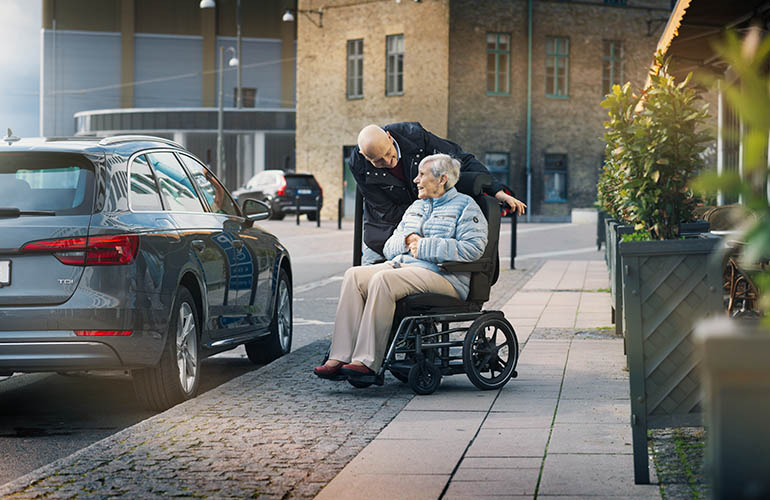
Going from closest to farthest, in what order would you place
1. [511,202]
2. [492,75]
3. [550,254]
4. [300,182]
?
[511,202]
[550,254]
[300,182]
[492,75]

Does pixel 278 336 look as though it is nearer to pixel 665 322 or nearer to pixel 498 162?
pixel 665 322

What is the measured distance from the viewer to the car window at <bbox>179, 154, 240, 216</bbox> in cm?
798

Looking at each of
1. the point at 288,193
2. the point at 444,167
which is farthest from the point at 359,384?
the point at 288,193

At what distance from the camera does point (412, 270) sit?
6.98 meters

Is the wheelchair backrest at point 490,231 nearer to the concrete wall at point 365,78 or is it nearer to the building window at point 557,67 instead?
the concrete wall at point 365,78

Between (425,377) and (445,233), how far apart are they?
0.87m

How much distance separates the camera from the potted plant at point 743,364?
4.86 ft

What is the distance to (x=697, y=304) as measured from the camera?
14.7ft

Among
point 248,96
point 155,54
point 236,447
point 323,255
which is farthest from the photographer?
point 248,96

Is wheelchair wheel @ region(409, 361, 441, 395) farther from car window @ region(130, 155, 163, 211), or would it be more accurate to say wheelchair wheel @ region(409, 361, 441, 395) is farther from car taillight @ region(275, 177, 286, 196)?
car taillight @ region(275, 177, 286, 196)

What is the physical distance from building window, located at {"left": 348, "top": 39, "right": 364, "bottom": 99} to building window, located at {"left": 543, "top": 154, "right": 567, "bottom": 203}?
7.49 m

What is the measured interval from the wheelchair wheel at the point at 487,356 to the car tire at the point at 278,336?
217 centimetres

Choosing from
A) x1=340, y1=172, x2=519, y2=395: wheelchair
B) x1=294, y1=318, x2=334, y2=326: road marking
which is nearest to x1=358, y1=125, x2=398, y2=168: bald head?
x1=340, y1=172, x2=519, y2=395: wheelchair

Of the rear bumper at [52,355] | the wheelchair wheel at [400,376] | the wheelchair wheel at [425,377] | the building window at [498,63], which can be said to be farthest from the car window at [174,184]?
the building window at [498,63]
